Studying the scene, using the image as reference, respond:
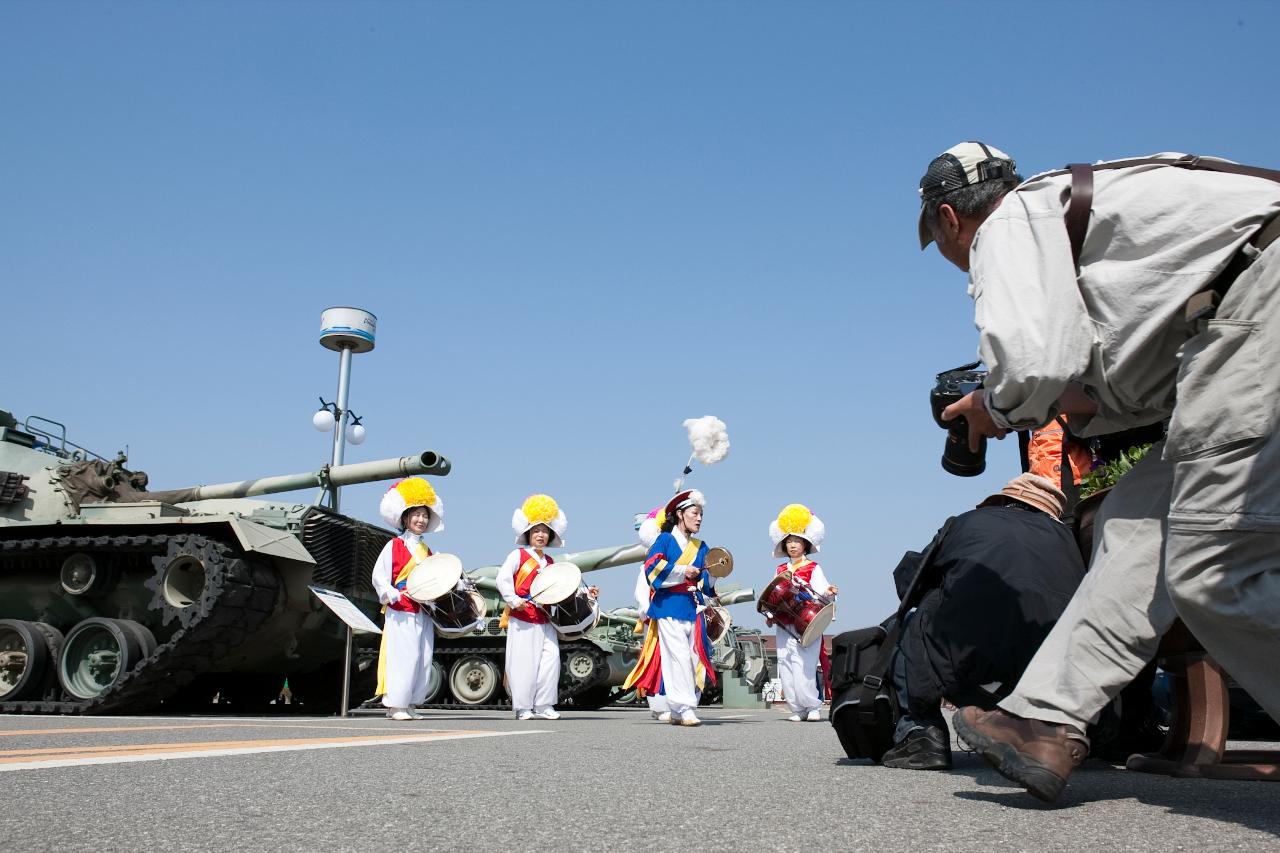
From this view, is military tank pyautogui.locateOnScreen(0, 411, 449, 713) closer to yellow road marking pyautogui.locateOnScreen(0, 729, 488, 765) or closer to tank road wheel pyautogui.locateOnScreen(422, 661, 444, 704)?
tank road wheel pyautogui.locateOnScreen(422, 661, 444, 704)

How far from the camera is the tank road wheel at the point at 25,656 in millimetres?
10867

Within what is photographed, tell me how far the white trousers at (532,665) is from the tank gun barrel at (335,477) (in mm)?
2854

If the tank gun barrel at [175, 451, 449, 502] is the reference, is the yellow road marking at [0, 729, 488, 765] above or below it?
below

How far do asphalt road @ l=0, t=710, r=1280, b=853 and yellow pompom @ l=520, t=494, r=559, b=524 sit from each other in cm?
773

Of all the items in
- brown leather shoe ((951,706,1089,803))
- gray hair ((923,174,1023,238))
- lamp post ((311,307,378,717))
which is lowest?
brown leather shoe ((951,706,1089,803))

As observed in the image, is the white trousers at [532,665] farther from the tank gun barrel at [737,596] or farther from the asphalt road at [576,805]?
the tank gun barrel at [737,596]

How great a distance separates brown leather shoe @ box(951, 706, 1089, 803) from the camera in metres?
2.40

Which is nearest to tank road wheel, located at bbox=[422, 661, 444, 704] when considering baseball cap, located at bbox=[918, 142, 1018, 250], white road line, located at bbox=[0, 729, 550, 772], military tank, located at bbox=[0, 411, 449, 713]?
military tank, located at bbox=[0, 411, 449, 713]

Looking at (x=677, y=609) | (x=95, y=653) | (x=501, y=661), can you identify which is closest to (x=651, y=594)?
(x=677, y=609)

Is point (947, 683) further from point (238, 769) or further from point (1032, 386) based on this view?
point (238, 769)

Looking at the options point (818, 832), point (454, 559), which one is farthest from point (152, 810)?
point (454, 559)

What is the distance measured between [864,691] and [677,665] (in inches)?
244

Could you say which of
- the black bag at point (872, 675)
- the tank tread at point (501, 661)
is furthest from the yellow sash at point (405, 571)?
the tank tread at point (501, 661)

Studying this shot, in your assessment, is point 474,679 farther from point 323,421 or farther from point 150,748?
point 150,748
